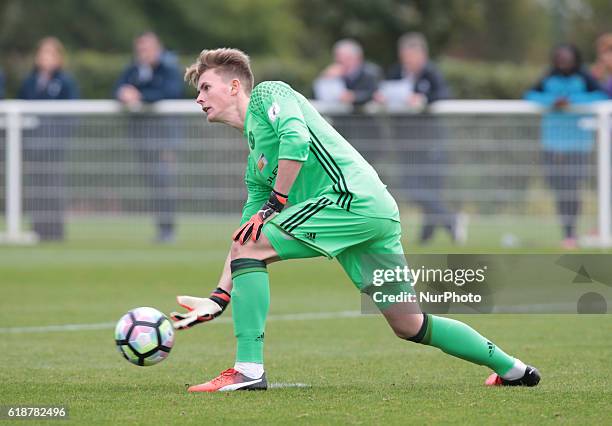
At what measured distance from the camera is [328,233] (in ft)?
22.5

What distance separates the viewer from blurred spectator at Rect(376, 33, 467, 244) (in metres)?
16.6

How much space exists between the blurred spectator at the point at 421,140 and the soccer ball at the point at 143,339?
958 centimetres

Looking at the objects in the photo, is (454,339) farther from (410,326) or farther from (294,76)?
(294,76)

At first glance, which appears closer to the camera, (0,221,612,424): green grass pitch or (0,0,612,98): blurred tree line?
(0,221,612,424): green grass pitch

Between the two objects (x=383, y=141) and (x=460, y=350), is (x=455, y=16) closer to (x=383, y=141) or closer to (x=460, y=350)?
(x=383, y=141)

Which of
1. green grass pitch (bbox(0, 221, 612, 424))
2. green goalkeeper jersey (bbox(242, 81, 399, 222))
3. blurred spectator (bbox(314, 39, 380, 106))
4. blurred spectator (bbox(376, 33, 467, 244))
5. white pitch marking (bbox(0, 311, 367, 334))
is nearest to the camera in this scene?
green grass pitch (bbox(0, 221, 612, 424))

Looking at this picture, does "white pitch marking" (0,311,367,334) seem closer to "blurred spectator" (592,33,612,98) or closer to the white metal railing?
the white metal railing

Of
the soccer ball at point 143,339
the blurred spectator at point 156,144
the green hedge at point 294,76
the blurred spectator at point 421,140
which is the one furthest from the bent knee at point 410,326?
the green hedge at point 294,76

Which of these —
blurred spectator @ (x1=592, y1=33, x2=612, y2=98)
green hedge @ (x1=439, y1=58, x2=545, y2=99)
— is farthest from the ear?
green hedge @ (x1=439, y1=58, x2=545, y2=99)

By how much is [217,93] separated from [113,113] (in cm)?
1012

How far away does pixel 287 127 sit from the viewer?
6719mm

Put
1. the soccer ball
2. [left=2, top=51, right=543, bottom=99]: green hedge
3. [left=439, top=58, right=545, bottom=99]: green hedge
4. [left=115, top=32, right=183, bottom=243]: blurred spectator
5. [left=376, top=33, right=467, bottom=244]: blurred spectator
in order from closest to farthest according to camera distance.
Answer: the soccer ball, [left=376, top=33, right=467, bottom=244]: blurred spectator, [left=115, top=32, right=183, bottom=243]: blurred spectator, [left=2, top=51, right=543, bottom=99]: green hedge, [left=439, top=58, right=545, bottom=99]: green hedge

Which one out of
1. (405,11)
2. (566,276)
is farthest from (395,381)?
(405,11)

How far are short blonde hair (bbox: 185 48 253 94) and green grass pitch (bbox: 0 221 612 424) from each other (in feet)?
5.66
